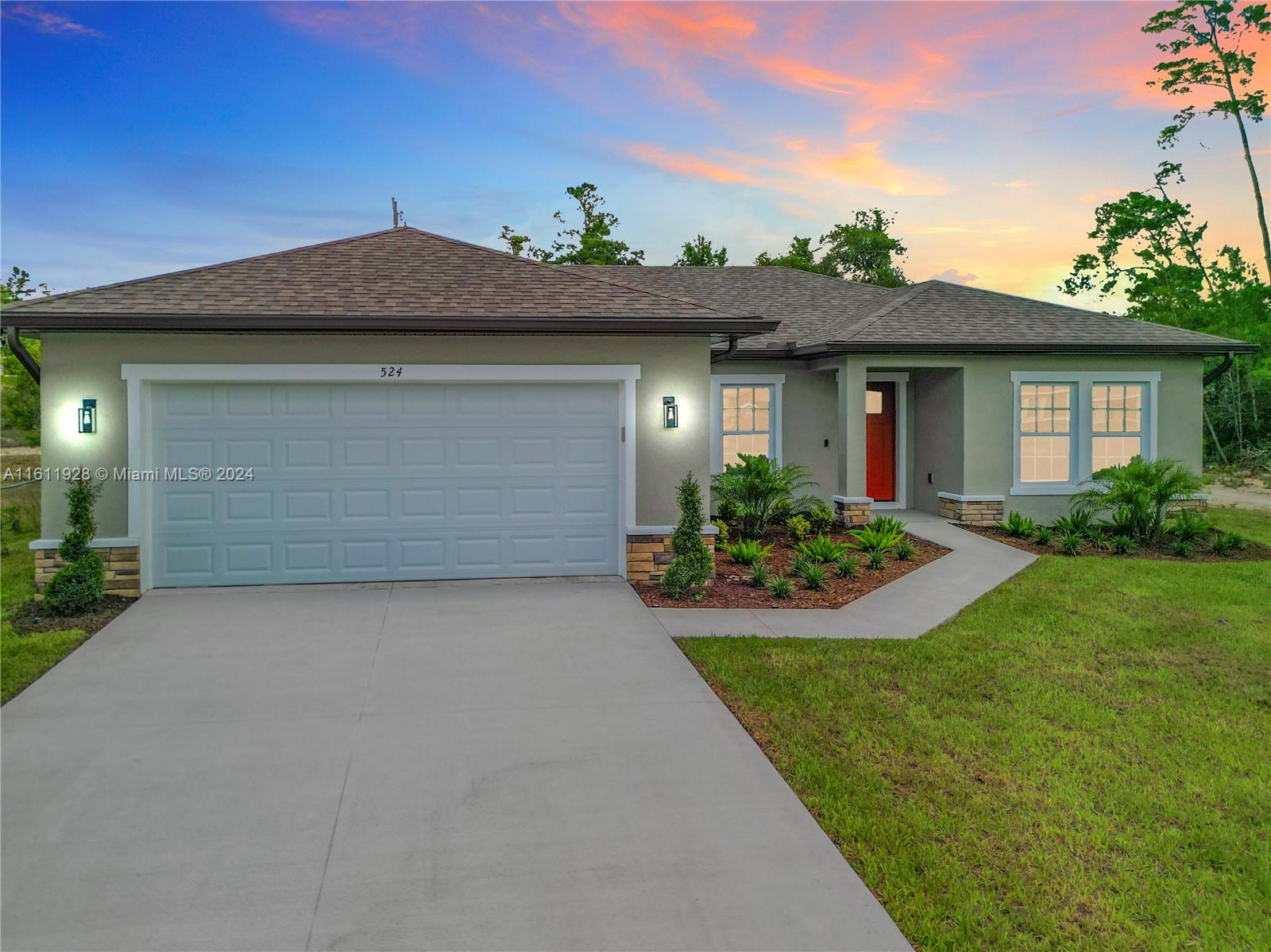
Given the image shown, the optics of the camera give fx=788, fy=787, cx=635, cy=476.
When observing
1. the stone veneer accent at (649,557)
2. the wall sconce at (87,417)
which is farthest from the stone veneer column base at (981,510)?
the wall sconce at (87,417)

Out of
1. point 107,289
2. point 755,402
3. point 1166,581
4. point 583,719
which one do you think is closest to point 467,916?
point 583,719

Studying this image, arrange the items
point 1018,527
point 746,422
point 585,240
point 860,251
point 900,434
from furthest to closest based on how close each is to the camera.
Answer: point 860,251, point 585,240, point 900,434, point 746,422, point 1018,527

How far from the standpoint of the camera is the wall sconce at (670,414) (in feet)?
29.9

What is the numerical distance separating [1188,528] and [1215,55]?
2109 centimetres

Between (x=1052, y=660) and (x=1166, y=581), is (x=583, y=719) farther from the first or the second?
(x=1166, y=581)

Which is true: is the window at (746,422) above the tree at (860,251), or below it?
below

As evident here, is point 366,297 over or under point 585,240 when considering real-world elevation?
under

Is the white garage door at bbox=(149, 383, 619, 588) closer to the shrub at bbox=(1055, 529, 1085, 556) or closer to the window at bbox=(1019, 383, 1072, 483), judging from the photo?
the shrub at bbox=(1055, 529, 1085, 556)

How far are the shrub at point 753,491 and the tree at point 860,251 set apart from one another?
2085cm

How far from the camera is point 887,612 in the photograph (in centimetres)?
808

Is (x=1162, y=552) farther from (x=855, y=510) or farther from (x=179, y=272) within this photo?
(x=179, y=272)

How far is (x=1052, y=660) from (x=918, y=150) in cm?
1162

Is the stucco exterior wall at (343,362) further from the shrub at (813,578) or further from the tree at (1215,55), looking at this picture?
the tree at (1215,55)

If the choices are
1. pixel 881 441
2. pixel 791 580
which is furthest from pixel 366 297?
pixel 881 441
